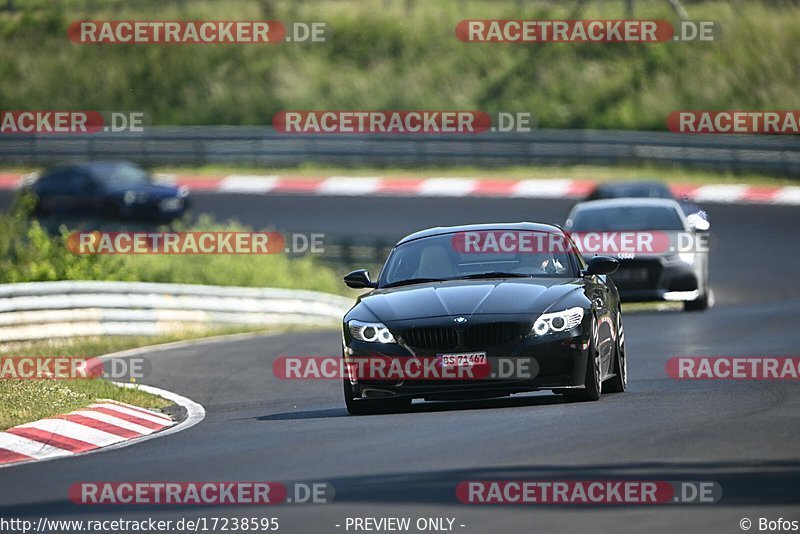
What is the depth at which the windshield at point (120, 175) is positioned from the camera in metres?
35.2

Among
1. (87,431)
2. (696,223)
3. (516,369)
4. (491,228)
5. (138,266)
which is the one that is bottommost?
(87,431)

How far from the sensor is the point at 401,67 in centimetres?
5075

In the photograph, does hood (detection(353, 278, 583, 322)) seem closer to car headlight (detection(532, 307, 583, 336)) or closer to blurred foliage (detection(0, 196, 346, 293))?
car headlight (detection(532, 307, 583, 336))

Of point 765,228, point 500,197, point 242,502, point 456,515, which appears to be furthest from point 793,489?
point 500,197

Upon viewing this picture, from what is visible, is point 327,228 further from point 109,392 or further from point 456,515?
point 456,515

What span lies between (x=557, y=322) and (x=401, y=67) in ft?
130

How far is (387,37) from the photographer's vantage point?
5219 cm

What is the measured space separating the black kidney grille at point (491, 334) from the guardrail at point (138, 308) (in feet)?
33.4

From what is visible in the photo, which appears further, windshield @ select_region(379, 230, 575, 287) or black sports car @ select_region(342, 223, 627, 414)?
windshield @ select_region(379, 230, 575, 287)

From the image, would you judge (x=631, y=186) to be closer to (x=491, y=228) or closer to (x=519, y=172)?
(x=519, y=172)

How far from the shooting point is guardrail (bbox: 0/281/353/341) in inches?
819

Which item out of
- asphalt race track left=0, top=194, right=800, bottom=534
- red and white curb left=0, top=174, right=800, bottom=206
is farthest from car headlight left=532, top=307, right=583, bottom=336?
red and white curb left=0, top=174, right=800, bottom=206

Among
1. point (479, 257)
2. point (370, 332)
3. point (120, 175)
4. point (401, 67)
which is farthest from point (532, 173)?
point (370, 332)

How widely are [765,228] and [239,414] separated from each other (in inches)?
814
